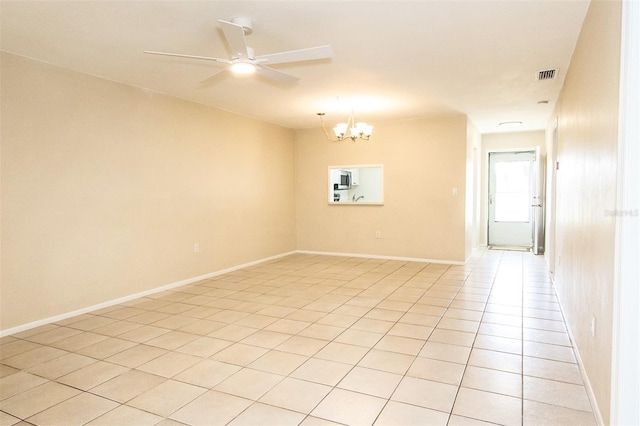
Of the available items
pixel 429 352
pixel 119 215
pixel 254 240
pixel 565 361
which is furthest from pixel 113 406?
pixel 254 240

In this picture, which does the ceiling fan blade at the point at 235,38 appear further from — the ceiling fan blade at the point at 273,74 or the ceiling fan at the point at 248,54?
the ceiling fan blade at the point at 273,74

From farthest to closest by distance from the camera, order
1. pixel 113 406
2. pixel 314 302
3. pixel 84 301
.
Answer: pixel 314 302
pixel 84 301
pixel 113 406

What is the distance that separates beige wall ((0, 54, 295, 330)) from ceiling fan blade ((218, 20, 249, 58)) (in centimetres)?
208

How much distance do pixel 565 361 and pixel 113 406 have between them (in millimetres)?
2970

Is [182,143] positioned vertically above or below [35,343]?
above

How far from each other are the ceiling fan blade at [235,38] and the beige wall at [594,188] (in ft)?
6.73

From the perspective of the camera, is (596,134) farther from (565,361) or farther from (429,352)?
(429,352)

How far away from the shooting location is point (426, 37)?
311 cm

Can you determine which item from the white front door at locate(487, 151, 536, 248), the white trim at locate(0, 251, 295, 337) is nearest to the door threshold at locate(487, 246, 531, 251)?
the white front door at locate(487, 151, 536, 248)

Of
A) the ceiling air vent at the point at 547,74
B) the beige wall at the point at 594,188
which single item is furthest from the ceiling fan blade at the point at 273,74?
the ceiling air vent at the point at 547,74

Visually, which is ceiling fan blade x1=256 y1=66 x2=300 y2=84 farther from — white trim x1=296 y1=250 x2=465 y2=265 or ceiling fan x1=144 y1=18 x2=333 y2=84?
white trim x1=296 y1=250 x2=465 y2=265

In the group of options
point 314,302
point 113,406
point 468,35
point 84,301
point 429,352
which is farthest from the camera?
point 314,302

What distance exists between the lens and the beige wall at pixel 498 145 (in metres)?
7.90

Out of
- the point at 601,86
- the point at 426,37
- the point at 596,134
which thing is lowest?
the point at 596,134
